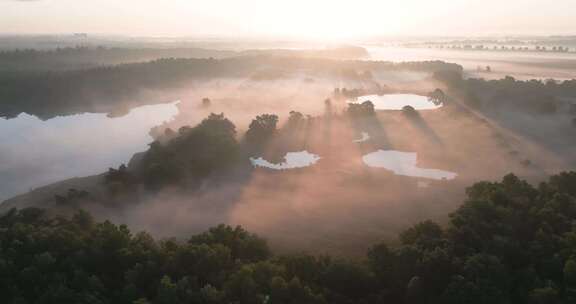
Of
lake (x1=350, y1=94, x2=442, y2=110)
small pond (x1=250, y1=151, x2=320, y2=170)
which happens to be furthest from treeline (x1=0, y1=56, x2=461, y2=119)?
small pond (x1=250, y1=151, x2=320, y2=170)

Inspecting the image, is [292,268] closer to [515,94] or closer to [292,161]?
[292,161]

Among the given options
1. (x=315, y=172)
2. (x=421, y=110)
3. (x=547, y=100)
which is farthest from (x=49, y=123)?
(x=547, y=100)

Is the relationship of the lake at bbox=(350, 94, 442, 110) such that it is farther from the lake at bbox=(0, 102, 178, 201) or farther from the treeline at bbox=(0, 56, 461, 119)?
the lake at bbox=(0, 102, 178, 201)

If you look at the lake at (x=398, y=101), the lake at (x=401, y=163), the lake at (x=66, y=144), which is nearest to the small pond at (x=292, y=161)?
the lake at (x=401, y=163)

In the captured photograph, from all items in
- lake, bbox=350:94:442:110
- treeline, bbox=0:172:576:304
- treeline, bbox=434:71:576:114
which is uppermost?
treeline, bbox=434:71:576:114

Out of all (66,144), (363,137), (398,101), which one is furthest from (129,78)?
(363,137)

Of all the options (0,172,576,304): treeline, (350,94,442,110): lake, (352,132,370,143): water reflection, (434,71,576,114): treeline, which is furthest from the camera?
(350,94,442,110): lake
